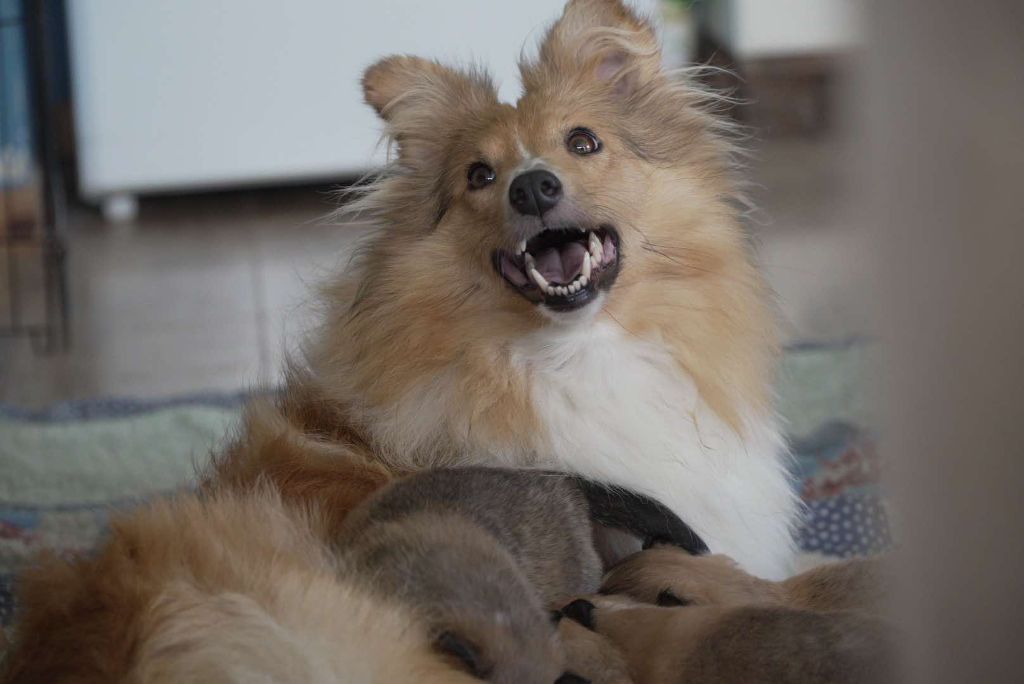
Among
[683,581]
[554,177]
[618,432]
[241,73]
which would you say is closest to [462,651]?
[683,581]

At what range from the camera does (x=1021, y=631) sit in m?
0.85

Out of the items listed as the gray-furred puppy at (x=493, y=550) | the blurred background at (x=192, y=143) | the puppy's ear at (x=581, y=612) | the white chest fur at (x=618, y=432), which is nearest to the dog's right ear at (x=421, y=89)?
the white chest fur at (x=618, y=432)

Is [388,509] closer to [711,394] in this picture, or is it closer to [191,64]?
[711,394]

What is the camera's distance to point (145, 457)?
3625 mm

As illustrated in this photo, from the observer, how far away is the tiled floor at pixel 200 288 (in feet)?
14.8

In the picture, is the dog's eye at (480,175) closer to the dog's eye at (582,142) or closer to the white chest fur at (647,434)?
the dog's eye at (582,142)

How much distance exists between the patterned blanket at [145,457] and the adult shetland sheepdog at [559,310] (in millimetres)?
492

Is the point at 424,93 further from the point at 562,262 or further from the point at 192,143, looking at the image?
the point at 192,143

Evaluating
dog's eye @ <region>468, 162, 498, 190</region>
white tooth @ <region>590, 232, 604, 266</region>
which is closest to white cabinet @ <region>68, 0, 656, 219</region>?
dog's eye @ <region>468, 162, 498, 190</region>

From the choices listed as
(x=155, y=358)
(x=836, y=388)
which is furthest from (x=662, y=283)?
(x=155, y=358)

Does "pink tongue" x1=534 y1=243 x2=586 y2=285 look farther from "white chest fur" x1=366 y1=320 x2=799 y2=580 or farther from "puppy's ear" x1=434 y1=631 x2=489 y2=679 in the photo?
"puppy's ear" x1=434 y1=631 x2=489 y2=679

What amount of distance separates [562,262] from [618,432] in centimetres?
34

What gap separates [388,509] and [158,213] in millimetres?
4985

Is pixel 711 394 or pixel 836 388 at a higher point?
pixel 711 394
